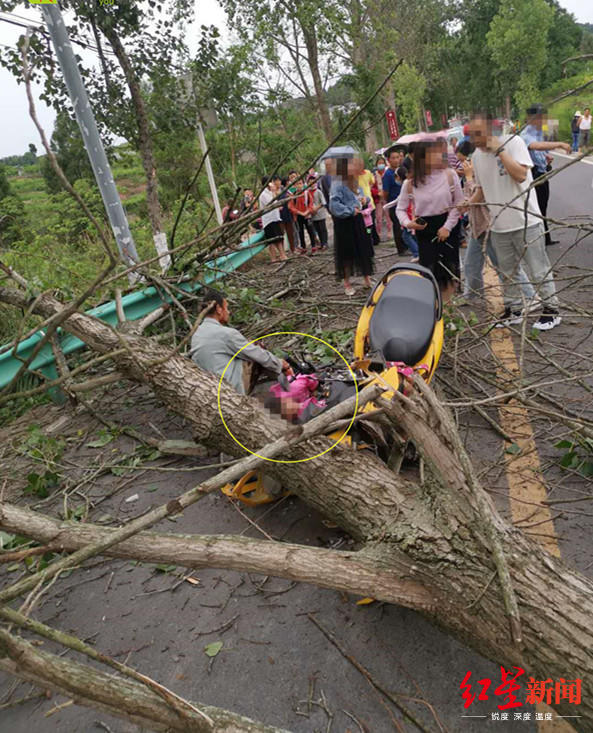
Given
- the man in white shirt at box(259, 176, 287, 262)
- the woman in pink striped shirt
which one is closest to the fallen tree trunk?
the woman in pink striped shirt

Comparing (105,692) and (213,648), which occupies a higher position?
(105,692)

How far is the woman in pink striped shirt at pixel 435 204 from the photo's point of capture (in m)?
4.97

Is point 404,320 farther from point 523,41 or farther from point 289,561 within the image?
point 523,41

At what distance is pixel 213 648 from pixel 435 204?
4.35 m

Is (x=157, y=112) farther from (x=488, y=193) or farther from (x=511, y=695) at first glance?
(x=511, y=695)

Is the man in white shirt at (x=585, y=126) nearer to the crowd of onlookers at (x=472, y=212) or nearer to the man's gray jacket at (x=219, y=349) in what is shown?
the crowd of onlookers at (x=472, y=212)

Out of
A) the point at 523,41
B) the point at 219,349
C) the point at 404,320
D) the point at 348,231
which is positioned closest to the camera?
the point at 404,320

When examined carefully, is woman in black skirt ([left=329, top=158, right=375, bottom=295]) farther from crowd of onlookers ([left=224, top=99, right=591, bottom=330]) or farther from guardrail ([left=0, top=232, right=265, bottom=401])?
guardrail ([left=0, top=232, right=265, bottom=401])

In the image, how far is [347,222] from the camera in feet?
21.5

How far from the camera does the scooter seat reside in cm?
325

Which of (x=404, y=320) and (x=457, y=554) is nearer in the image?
(x=457, y=554)

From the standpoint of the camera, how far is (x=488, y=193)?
189 inches

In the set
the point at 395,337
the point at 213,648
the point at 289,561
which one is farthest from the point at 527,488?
the point at 213,648

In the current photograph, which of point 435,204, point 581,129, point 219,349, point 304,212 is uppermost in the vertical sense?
point 435,204
